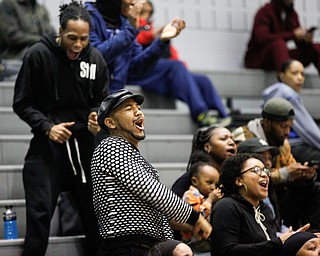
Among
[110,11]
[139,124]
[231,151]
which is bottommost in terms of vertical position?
[231,151]

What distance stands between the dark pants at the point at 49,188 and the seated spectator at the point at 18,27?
2.51 metres

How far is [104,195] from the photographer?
520 cm

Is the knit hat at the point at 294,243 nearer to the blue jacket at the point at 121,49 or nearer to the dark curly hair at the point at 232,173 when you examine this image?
the dark curly hair at the point at 232,173

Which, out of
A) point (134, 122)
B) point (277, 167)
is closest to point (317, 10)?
point (277, 167)

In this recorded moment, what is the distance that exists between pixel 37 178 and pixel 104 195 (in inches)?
38.5

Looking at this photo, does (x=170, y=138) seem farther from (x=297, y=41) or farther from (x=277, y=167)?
(x=297, y=41)

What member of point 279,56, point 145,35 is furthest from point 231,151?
point 279,56

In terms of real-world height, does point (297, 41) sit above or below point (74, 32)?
below

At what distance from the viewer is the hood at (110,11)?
746cm

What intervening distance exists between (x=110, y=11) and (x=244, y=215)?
7.95 ft

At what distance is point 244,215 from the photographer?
5.71 metres

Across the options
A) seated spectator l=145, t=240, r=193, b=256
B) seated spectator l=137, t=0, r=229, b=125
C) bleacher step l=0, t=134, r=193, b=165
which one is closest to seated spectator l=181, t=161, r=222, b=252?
seated spectator l=145, t=240, r=193, b=256

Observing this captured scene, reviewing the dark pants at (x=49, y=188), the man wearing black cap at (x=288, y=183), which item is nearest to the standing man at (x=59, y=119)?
the dark pants at (x=49, y=188)

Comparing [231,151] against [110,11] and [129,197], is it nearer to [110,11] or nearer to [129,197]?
[110,11]
